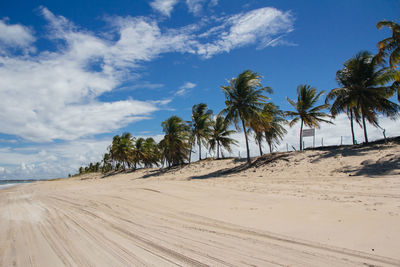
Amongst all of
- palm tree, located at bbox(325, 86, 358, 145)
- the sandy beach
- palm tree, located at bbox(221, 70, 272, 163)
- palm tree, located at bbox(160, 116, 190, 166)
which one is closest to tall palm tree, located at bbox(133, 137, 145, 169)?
palm tree, located at bbox(160, 116, 190, 166)

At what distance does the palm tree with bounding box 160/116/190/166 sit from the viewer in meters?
31.0

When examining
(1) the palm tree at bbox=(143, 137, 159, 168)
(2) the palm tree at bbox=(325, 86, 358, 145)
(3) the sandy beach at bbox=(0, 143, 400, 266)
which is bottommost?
(3) the sandy beach at bbox=(0, 143, 400, 266)

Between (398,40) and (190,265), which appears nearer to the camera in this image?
(190,265)

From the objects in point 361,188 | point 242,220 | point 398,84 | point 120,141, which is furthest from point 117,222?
point 120,141

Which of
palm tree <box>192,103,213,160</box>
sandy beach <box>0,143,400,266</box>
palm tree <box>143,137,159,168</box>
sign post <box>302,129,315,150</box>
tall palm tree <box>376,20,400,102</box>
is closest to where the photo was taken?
sandy beach <box>0,143,400,266</box>

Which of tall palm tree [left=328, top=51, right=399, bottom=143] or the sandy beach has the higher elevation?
tall palm tree [left=328, top=51, right=399, bottom=143]

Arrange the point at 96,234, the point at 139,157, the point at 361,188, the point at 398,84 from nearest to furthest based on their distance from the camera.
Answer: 1. the point at 96,234
2. the point at 361,188
3. the point at 398,84
4. the point at 139,157

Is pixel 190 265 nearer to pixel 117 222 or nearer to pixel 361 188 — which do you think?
pixel 117 222

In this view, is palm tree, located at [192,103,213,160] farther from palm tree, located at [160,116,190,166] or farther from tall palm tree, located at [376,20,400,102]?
tall palm tree, located at [376,20,400,102]

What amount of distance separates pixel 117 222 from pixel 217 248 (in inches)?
127

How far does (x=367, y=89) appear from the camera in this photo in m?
17.5

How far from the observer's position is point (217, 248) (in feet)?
10.9

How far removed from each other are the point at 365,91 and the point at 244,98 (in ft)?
32.5

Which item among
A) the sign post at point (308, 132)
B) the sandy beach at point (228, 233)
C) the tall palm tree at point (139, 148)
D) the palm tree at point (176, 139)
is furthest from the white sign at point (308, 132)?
the tall palm tree at point (139, 148)
